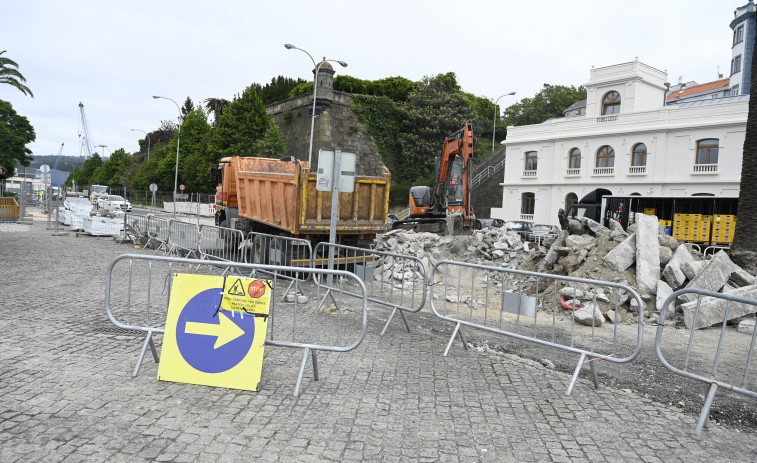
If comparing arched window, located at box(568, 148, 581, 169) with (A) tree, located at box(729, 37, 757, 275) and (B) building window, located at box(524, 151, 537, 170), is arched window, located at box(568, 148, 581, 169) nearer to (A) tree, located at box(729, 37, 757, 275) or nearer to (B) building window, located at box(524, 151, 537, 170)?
(B) building window, located at box(524, 151, 537, 170)

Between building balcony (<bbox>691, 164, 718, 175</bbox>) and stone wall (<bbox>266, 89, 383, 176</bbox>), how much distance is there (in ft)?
75.3

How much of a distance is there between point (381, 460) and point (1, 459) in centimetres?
247

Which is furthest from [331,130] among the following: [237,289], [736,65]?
[736,65]

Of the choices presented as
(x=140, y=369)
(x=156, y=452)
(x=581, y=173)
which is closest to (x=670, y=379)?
(x=156, y=452)

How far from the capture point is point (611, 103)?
119 feet

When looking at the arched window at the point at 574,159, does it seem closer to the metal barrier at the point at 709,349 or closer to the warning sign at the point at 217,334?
the metal barrier at the point at 709,349

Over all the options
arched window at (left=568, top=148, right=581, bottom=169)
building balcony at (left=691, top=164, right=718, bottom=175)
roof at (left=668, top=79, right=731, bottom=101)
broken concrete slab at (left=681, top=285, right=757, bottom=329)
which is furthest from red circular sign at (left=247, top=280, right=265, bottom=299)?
roof at (left=668, top=79, right=731, bottom=101)

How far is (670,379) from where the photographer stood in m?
5.49

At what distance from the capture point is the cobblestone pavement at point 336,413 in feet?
11.5

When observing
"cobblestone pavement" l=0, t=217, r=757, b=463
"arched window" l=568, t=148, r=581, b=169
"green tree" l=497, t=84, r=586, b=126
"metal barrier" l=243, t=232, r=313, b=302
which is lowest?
"cobblestone pavement" l=0, t=217, r=757, b=463

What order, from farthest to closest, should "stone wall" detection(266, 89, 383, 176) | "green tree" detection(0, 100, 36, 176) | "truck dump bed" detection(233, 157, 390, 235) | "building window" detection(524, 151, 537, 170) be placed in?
"green tree" detection(0, 100, 36, 176) < "stone wall" detection(266, 89, 383, 176) < "building window" detection(524, 151, 537, 170) < "truck dump bed" detection(233, 157, 390, 235)

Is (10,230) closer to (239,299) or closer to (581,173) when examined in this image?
(239,299)

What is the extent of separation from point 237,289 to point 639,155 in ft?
113

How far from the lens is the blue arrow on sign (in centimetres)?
454
